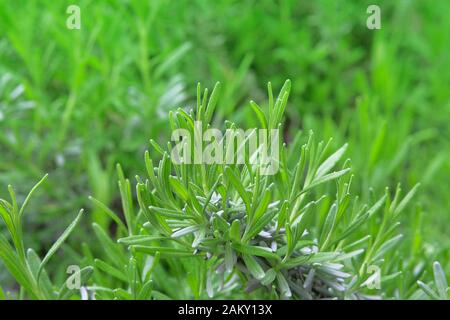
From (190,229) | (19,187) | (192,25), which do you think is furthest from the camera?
(192,25)

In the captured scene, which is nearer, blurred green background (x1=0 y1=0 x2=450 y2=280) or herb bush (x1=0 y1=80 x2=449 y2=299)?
herb bush (x1=0 y1=80 x2=449 y2=299)

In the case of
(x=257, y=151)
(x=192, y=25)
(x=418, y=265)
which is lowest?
(x=418, y=265)

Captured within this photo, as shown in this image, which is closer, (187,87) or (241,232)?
(241,232)

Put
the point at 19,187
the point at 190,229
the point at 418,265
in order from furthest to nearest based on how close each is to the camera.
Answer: the point at 19,187 < the point at 418,265 < the point at 190,229

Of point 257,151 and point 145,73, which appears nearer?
point 257,151

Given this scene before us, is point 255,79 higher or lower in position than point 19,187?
higher

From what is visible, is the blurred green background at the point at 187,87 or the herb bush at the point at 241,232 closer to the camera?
the herb bush at the point at 241,232
